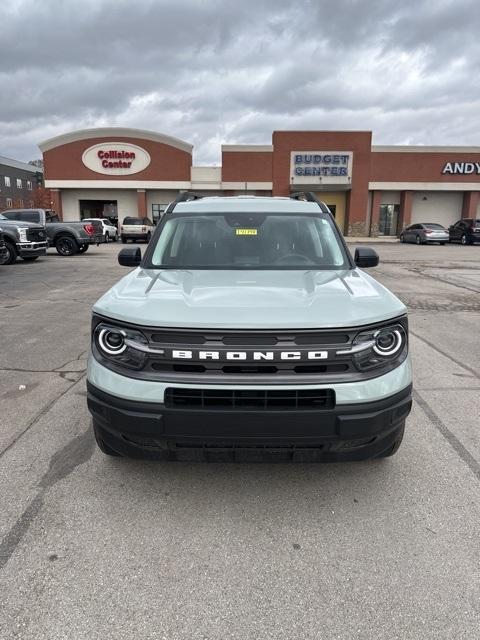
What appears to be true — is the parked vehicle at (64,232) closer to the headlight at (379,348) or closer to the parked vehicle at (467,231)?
the headlight at (379,348)

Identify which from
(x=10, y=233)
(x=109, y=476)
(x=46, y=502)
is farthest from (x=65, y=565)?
(x=10, y=233)

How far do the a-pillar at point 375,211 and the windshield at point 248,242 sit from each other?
35986mm

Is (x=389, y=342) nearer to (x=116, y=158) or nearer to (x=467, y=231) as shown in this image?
(x=467, y=231)

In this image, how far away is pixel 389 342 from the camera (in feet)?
8.68

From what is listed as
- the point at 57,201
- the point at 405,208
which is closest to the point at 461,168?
the point at 405,208

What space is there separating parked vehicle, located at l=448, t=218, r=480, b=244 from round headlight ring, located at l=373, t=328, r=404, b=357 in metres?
31.9

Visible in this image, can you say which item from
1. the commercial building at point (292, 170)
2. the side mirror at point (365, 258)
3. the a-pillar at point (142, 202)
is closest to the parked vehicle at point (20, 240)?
the side mirror at point (365, 258)

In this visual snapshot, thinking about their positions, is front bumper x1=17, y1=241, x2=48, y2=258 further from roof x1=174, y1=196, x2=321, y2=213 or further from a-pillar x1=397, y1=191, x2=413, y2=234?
a-pillar x1=397, y1=191, x2=413, y2=234

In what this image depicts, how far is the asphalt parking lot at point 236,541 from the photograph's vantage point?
203 centimetres

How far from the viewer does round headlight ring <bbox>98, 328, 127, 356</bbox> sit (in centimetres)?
260

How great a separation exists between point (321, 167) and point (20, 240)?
2616 centimetres

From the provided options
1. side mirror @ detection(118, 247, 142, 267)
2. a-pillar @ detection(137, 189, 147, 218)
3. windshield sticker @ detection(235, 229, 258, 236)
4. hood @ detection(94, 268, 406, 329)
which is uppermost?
a-pillar @ detection(137, 189, 147, 218)

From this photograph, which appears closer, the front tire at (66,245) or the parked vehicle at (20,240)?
the parked vehicle at (20,240)

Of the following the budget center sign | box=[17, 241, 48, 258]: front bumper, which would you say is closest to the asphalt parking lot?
box=[17, 241, 48, 258]: front bumper
